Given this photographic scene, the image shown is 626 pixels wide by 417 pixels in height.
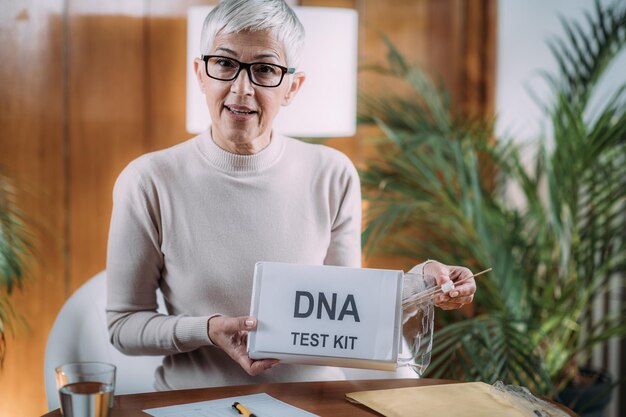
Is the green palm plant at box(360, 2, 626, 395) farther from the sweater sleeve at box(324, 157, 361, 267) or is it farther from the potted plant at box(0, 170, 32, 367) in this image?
the potted plant at box(0, 170, 32, 367)

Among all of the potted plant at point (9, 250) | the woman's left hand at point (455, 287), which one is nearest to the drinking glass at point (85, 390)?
the woman's left hand at point (455, 287)

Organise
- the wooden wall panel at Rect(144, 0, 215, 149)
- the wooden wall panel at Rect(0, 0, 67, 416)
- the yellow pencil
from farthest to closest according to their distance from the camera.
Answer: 1. the wooden wall panel at Rect(144, 0, 215, 149)
2. the wooden wall panel at Rect(0, 0, 67, 416)
3. the yellow pencil

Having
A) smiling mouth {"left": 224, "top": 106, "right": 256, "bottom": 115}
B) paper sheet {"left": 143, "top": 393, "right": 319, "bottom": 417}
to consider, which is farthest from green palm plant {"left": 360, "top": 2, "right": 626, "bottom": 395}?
paper sheet {"left": 143, "top": 393, "right": 319, "bottom": 417}

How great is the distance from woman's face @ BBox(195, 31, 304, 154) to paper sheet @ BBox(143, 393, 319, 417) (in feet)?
1.70

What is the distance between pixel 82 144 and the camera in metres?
2.32

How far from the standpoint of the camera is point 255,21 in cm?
134

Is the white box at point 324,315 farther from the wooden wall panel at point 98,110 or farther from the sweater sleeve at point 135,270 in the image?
the wooden wall panel at point 98,110

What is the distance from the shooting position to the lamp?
2.06 meters

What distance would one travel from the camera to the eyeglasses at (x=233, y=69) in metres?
1.36

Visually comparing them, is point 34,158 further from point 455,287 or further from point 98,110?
point 455,287

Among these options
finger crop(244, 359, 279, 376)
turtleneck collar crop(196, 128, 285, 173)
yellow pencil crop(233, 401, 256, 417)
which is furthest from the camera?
turtleneck collar crop(196, 128, 285, 173)

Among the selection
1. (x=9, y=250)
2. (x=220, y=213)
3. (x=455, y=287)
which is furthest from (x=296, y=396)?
(x=9, y=250)

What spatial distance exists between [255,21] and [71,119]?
114cm

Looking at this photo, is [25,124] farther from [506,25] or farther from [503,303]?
[506,25]
